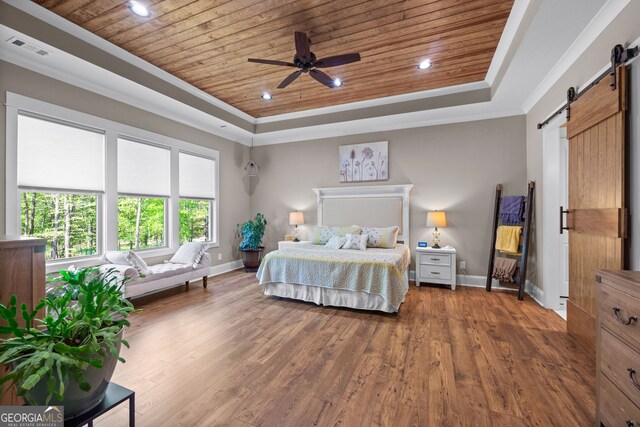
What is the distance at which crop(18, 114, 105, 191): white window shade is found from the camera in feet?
9.68

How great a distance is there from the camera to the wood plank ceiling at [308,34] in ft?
8.25

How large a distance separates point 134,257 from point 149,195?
3.78 ft

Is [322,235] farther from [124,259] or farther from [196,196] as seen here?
[124,259]

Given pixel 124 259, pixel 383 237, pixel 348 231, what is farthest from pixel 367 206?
pixel 124 259

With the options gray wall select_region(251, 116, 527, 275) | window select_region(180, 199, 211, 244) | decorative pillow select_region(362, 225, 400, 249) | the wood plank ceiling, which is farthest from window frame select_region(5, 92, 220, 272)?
decorative pillow select_region(362, 225, 400, 249)

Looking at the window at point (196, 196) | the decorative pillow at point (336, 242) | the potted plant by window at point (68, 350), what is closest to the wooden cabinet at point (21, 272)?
the potted plant by window at point (68, 350)

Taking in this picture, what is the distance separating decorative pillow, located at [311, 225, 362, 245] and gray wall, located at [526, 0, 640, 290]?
2569 mm

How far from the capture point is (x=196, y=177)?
5059 millimetres

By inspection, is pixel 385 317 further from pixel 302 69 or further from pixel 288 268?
pixel 302 69

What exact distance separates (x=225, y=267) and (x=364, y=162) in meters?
3.51

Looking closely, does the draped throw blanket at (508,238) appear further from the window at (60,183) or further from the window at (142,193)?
the window at (60,183)

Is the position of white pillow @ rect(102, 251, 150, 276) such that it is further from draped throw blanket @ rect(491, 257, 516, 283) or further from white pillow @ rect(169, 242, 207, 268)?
draped throw blanket @ rect(491, 257, 516, 283)

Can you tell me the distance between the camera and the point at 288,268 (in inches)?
149

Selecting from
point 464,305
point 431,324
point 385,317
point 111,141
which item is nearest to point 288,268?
point 385,317
